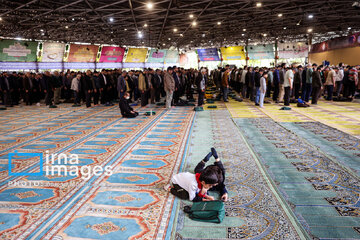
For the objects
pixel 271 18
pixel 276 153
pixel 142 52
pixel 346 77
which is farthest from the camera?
pixel 142 52

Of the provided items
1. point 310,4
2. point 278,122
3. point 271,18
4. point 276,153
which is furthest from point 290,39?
point 276,153

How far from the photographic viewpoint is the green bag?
247 centimetres

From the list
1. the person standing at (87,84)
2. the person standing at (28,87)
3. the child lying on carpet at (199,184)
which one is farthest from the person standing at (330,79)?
the person standing at (28,87)

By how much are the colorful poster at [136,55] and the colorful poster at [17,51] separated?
333 inches

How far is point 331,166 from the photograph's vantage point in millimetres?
3822

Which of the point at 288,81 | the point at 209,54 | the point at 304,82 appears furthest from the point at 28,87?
the point at 209,54

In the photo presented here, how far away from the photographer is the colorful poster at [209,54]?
73.1 ft

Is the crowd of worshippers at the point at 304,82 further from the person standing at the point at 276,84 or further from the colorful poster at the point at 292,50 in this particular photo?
the colorful poster at the point at 292,50

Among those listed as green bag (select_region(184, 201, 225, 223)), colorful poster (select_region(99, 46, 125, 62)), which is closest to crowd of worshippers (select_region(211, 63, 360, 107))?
green bag (select_region(184, 201, 225, 223))

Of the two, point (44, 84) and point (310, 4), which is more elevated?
point (310, 4)

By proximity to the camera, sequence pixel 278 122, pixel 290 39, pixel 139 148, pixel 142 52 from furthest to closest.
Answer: pixel 290 39
pixel 142 52
pixel 278 122
pixel 139 148

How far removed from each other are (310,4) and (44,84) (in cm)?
1492

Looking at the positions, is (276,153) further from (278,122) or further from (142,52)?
(142,52)

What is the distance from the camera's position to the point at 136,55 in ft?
80.3
